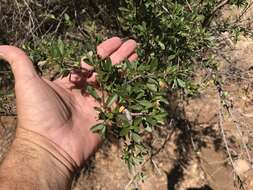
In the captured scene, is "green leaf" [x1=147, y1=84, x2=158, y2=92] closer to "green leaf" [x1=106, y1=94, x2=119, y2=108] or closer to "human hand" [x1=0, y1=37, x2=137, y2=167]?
"green leaf" [x1=106, y1=94, x2=119, y2=108]

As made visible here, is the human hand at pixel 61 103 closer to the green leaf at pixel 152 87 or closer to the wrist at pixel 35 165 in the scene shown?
the wrist at pixel 35 165

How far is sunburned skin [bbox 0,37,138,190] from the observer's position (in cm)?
244

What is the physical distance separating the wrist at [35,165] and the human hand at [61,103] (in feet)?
0.14

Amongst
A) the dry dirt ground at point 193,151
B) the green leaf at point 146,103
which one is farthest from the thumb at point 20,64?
the dry dirt ground at point 193,151

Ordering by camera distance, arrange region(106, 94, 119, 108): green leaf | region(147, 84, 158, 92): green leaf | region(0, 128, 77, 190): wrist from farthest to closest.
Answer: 1. region(0, 128, 77, 190): wrist
2. region(147, 84, 158, 92): green leaf
3. region(106, 94, 119, 108): green leaf

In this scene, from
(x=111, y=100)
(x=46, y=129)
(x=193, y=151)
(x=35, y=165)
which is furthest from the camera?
(x=193, y=151)

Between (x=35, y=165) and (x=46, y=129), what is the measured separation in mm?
226

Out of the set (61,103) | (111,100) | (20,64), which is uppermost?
(111,100)

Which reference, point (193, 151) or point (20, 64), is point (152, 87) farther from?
point (193, 151)

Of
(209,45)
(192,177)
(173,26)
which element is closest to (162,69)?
(173,26)

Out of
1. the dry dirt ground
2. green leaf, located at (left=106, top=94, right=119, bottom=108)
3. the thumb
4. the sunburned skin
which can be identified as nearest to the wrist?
the sunburned skin

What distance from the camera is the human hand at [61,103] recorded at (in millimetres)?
2516

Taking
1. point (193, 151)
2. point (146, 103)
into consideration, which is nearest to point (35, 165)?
point (146, 103)

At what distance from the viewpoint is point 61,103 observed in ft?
8.70
